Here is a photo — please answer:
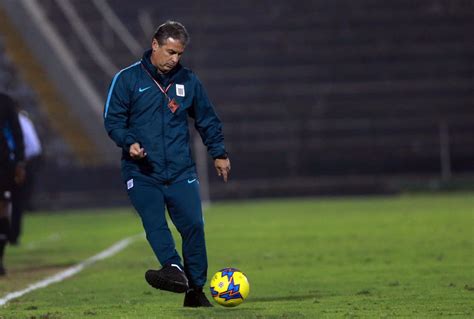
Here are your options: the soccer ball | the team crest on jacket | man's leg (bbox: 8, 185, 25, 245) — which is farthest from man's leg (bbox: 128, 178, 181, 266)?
man's leg (bbox: 8, 185, 25, 245)

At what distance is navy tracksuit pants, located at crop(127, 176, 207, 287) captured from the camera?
9.08 metres

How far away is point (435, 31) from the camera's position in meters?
36.7

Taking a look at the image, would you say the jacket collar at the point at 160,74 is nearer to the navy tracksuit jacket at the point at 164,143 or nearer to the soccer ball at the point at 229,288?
the navy tracksuit jacket at the point at 164,143

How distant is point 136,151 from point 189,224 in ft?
2.39

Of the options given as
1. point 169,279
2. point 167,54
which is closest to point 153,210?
point 169,279

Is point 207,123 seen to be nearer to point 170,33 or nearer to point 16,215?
point 170,33

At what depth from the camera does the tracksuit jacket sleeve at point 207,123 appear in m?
9.08

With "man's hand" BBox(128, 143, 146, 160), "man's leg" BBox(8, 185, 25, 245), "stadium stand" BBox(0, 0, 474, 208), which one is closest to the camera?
"man's hand" BBox(128, 143, 146, 160)

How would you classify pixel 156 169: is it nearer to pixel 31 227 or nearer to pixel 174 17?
pixel 31 227

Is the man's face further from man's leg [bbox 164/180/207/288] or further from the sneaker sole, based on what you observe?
the sneaker sole

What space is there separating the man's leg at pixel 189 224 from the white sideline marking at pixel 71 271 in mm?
1608

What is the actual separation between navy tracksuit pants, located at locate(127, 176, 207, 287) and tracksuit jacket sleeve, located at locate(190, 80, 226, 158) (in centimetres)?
30

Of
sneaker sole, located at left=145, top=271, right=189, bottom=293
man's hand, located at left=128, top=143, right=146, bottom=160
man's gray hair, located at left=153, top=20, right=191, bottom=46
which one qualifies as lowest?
sneaker sole, located at left=145, top=271, right=189, bottom=293

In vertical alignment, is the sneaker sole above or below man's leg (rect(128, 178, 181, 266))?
below
